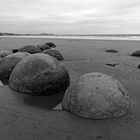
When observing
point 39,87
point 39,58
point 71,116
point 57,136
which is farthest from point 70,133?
point 39,58

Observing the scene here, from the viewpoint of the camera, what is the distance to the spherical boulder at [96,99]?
367 centimetres

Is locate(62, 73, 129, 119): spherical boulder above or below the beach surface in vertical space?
above

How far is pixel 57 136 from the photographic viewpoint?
10.3 feet

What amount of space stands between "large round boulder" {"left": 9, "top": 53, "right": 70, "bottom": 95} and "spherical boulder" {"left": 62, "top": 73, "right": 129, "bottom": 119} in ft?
3.03

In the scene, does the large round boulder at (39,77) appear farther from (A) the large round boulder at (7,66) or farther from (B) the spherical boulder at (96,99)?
(A) the large round boulder at (7,66)

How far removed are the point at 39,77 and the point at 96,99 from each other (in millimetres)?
1631

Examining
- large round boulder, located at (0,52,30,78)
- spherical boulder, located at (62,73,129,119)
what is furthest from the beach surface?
large round boulder, located at (0,52,30,78)

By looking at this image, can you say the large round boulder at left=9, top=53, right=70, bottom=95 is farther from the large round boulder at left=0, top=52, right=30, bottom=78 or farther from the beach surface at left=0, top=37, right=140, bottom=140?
the large round boulder at left=0, top=52, right=30, bottom=78

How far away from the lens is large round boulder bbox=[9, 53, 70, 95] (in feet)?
16.0

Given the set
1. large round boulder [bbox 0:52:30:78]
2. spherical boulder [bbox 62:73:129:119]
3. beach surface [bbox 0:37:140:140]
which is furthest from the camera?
large round boulder [bbox 0:52:30:78]

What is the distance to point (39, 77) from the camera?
192 inches

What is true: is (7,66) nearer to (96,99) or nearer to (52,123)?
(52,123)

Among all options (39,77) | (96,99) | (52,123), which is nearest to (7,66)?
(39,77)

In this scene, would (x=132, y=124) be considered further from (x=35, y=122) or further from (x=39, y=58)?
(x=39, y=58)
